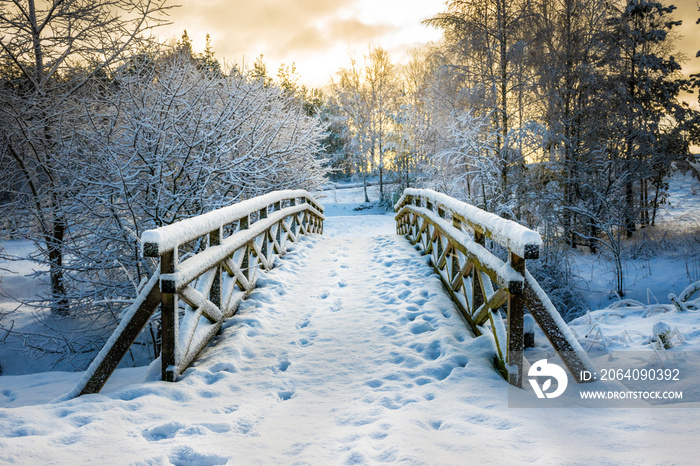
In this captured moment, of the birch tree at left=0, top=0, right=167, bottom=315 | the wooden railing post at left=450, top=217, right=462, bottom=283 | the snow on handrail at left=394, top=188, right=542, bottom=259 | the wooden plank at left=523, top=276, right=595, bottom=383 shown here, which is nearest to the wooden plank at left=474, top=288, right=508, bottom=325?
the wooden plank at left=523, top=276, right=595, bottom=383

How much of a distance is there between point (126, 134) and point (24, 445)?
18.3ft

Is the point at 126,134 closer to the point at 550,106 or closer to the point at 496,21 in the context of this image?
the point at 496,21

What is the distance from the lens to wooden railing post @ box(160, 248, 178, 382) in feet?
9.80

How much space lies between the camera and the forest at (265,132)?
646 centimetres

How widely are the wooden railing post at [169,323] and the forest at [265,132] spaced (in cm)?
119

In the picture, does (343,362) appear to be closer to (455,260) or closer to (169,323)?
(169,323)

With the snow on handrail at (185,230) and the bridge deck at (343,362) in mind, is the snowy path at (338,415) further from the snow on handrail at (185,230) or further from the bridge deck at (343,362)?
the snow on handrail at (185,230)

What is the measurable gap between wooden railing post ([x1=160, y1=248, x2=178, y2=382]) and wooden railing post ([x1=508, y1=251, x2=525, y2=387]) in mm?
2492

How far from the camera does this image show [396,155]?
3103cm

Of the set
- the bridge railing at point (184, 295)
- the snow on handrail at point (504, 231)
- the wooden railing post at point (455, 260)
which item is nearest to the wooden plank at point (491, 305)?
the snow on handrail at point (504, 231)

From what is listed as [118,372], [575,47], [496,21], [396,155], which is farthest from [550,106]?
[396,155]

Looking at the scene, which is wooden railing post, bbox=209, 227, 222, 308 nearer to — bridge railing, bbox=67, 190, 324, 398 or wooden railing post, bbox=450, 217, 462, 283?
bridge railing, bbox=67, 190, 324, 398

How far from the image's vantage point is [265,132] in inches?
400

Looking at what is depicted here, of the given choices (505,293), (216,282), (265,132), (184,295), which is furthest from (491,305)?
(265,132)
